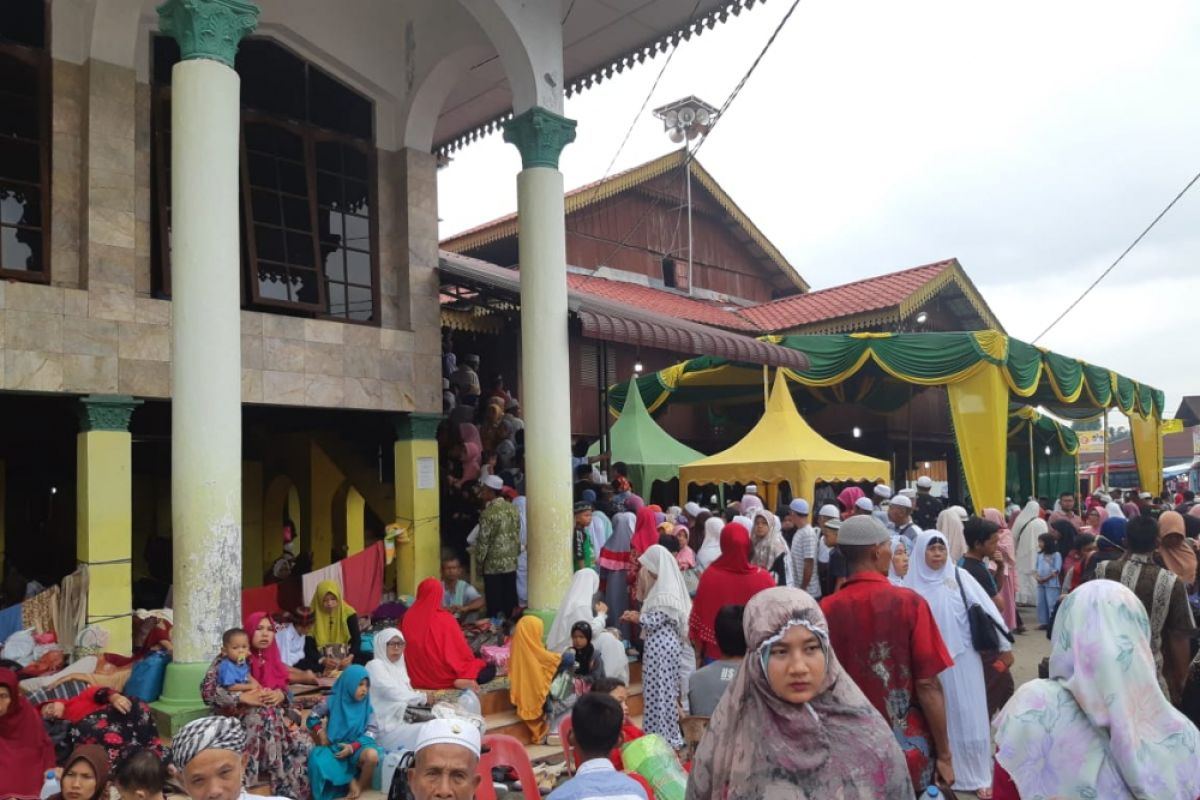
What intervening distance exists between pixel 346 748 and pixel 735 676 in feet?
12.4

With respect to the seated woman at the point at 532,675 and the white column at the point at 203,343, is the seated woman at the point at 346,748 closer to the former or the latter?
the white column at the point at 203,343

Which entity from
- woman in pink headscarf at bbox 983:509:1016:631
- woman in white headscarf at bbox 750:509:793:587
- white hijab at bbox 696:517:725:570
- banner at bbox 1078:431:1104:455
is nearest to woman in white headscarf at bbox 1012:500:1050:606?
woman in pink headscarf at bbox 983:509:1016:631

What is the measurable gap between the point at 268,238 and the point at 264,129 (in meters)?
1.04

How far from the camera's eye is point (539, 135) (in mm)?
8602

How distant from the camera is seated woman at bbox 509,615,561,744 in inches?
269

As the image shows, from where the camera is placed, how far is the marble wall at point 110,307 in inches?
279

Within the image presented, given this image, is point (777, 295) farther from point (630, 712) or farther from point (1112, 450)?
point (1112, 450)

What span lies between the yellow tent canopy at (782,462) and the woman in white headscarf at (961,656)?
6.83 m

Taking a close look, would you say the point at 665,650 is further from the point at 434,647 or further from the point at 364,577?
the point at 364,577

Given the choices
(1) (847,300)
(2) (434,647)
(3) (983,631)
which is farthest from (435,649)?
(1) (847,300)

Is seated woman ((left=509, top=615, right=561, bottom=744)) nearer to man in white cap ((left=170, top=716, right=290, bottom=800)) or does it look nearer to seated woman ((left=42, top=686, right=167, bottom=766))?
seated woman ((left=42, top=686, right=167, bottom=766))

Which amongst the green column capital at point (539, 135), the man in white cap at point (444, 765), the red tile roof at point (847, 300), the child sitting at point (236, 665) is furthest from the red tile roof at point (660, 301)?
the man in white cap at point (444, 765)

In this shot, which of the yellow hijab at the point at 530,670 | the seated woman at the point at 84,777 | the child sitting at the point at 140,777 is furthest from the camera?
the yellow hijab at the point at 530,670

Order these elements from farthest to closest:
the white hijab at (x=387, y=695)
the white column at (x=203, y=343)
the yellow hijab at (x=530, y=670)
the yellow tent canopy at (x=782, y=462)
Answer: the yellow tent canopy at (x=782, y=462) < the yellow hijab at (x=530, y=670) < the white column at (x=203, y=343) < the white hijab at (x=387, y=695)
